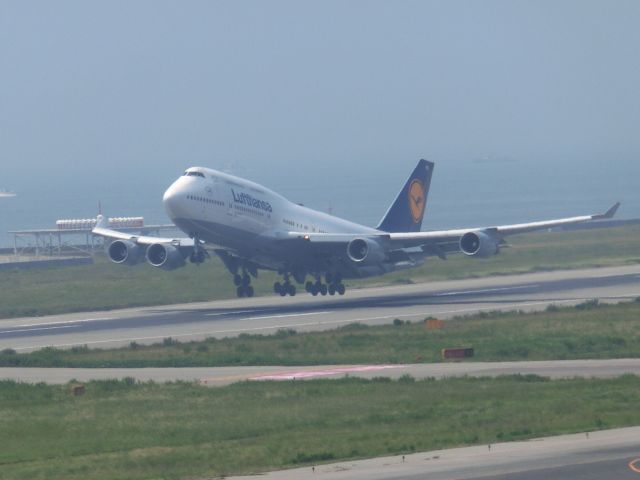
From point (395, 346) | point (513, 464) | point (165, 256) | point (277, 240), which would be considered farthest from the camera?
point (165, 256)

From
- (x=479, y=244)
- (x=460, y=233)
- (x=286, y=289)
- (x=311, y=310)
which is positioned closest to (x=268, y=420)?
(x=311, y=310)

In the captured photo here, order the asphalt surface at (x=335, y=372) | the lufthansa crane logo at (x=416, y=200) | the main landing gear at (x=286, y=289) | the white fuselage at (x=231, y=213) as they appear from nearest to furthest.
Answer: the asphalt surface at (x=335, y=372) < the white fuselage at (x=231, y=213) < the main landing gear at (x=286, y=289) < the lufthansa crane logo at (x=416, y=200)

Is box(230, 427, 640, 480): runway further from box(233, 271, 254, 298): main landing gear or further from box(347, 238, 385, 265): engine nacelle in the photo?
box(233, 271, 254, 298): main landing gear

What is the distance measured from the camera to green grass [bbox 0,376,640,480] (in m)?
25.9

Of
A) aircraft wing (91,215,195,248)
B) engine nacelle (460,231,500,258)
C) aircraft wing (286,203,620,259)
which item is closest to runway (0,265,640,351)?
engine nacelle (460,231,500,258)

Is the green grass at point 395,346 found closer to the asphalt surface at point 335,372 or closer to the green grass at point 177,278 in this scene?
the asphalt surface at point 335,372

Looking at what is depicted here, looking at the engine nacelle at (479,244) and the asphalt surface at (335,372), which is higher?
the engine nacelle at (479,244)

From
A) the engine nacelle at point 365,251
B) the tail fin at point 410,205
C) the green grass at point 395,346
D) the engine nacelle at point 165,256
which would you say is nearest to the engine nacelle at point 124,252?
the engine nacelle at point 165,256

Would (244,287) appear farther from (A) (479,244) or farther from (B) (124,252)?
(A) (479,244)

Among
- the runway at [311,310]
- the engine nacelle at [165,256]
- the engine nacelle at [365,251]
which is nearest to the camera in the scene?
the runway at [311,310]

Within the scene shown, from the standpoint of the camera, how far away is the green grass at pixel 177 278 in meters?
76.1

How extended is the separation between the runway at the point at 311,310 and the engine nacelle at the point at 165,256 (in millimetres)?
2370

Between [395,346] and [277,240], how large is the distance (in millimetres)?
24171

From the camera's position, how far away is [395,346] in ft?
155
